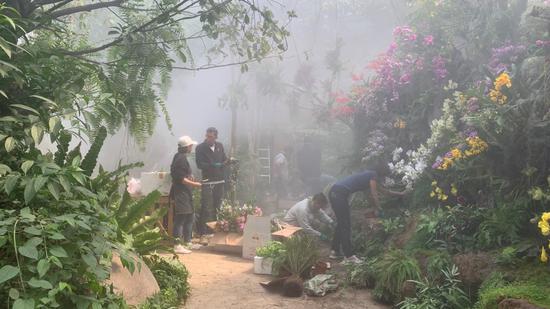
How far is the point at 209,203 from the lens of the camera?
962cm

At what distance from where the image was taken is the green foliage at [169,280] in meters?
4.92

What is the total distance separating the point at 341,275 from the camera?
21.5 ft

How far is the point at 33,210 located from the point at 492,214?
15.7 feet

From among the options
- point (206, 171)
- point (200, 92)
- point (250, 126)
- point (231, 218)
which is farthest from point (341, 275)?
point (200, 92)

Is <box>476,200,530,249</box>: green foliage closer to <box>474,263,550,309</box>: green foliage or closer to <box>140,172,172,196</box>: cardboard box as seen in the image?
<box>474,263,550,309</box>: green foliage

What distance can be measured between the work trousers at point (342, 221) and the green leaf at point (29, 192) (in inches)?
224

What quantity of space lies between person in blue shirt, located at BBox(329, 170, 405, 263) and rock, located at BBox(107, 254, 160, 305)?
360 cm

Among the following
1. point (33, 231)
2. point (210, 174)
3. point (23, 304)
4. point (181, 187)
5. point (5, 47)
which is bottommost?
point (23, 304)

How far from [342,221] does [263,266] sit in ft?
5.37

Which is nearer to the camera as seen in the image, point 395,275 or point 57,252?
point 57,252

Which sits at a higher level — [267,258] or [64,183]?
[64,183]

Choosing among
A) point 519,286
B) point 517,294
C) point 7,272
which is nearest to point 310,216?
point 519,286

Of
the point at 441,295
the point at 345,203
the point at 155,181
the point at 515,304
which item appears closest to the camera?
the point at 515,304

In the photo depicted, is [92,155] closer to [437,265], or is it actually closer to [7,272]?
[7,272]
